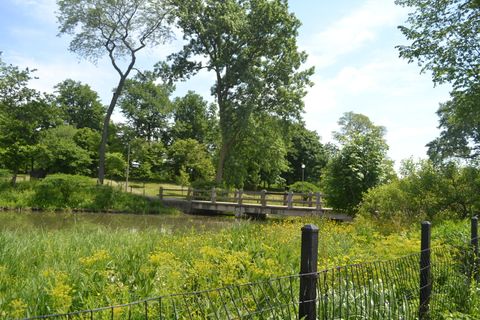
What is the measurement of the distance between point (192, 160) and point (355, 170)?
99.3 ft

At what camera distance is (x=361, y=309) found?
3668 millimetres

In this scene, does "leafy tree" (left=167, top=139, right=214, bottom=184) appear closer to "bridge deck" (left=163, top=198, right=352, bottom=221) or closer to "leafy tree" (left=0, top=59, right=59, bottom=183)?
"bridge deck" (left=163, top=198, right=352, bottom=221)

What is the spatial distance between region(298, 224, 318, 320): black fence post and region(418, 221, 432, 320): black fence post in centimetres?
210

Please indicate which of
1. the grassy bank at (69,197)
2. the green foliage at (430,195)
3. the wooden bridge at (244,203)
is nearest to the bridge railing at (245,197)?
the wooden bridge at (244,203)

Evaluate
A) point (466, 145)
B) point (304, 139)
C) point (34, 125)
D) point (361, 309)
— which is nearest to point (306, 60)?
point (466, 145)

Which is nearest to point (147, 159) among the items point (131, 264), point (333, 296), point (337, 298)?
point (131, 264)

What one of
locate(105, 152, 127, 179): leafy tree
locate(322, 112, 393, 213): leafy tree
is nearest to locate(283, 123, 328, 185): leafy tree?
locate(105, 152, 127, 179): leafy tree

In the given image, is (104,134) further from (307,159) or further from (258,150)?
(307,159)

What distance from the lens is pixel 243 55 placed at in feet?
97.6

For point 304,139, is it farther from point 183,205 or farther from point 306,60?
point 183,205

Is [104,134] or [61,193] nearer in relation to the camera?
[61,193]

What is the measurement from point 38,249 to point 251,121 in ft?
77.5

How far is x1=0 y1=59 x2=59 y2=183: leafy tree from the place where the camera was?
1014 inches

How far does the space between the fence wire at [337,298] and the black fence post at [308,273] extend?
0.09ft
